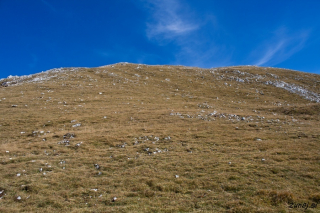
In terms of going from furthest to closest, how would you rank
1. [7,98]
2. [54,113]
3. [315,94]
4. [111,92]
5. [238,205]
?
[315,94], [111,92], [7,98], [54,113], [238,205]

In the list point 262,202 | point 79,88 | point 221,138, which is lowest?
point 262,202

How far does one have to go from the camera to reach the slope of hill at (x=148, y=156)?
1095 cm

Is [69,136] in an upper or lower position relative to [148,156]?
upper

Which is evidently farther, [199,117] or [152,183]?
[199,117]

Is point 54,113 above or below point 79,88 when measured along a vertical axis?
below

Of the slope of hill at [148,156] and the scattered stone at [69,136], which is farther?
the scattered stone at [69,136]

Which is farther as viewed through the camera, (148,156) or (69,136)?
(69,136)

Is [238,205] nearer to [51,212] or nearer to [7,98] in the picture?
[51,212]

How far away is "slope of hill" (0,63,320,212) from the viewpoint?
10945mm

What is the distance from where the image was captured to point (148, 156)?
1739 cm

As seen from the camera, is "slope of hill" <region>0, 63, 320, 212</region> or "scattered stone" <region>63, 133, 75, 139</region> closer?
"slope of hill" <region>0, 63, 320, 212</region>

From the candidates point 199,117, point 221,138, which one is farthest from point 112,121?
point 221,138

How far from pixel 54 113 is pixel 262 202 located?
34477 millimetres

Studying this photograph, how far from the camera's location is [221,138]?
21438 mm
